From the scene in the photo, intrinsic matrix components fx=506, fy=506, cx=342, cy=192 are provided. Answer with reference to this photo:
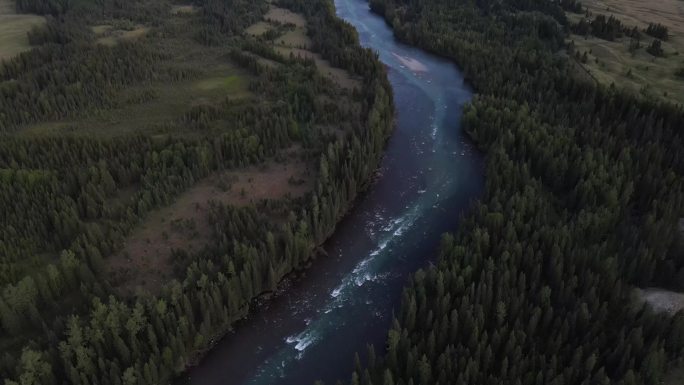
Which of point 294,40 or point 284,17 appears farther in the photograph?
point 284,17

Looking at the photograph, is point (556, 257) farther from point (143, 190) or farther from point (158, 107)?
point (158, 107)

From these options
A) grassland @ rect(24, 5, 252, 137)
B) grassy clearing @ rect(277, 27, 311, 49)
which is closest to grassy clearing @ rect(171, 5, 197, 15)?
grassland @ rect(24, 5, 252, 137)

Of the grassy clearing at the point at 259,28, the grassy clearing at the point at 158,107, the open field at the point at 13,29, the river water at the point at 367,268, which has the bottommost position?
the river water at the point at 367,268

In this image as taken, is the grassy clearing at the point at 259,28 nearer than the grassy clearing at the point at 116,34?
No

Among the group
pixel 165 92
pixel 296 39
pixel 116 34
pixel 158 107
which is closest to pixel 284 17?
pixel 296 39

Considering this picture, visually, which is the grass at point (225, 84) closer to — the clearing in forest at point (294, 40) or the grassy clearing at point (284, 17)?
the clearing in forest at point (294, 40)

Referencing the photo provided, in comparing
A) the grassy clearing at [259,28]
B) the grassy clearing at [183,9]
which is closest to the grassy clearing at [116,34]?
the grassy clearing at [183,9]
